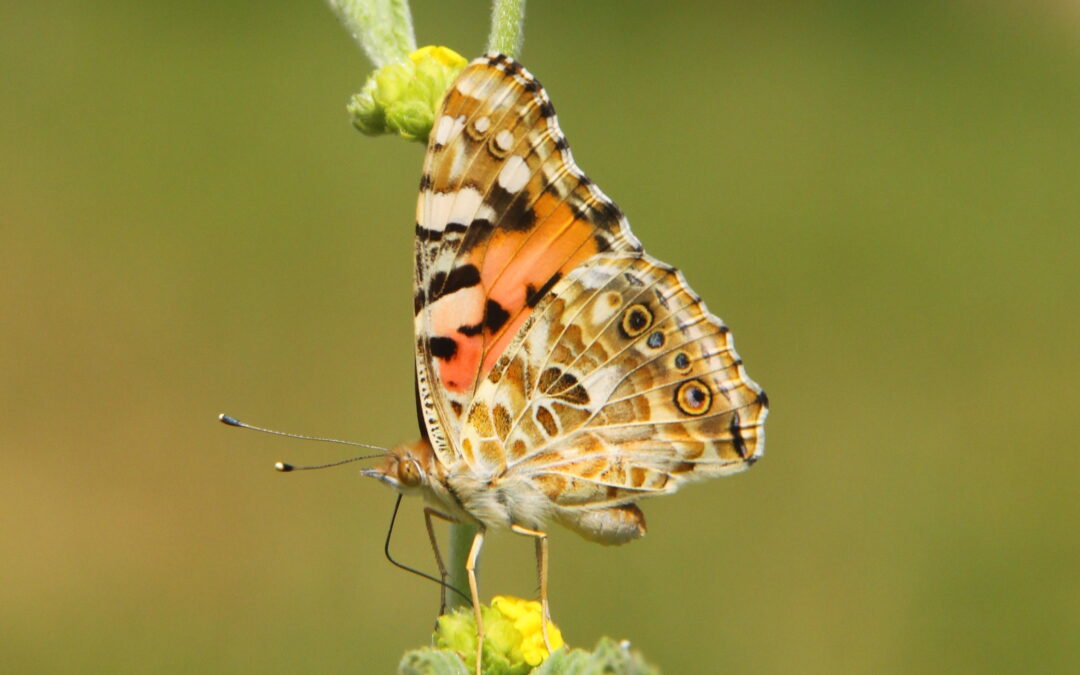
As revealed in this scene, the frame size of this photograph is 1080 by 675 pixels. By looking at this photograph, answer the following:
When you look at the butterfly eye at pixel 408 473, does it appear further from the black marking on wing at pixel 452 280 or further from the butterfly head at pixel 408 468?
the black marking on wing at pixel 452 280

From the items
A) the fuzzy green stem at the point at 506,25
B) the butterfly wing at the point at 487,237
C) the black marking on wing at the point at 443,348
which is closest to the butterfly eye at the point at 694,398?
the butterfly wing at the point at 487,237

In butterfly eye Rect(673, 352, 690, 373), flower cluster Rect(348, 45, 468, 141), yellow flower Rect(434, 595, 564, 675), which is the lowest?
yellow flower Rect(434, 595, 564, 675)

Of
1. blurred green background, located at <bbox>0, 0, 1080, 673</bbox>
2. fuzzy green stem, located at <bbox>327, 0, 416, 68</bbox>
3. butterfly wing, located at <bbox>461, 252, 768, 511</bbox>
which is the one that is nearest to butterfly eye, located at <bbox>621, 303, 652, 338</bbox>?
butterfly wing, located at <bbox>461, 252, 768, 511</bbox>

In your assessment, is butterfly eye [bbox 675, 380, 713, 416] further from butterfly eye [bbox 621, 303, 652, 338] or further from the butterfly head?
the butterfly head

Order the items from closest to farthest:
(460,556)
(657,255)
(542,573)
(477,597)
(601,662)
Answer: (601,662) → (477,597) → (542,573) → (460,556) → (657,255)

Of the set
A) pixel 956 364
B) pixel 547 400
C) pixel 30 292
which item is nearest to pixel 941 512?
pixel 956 364

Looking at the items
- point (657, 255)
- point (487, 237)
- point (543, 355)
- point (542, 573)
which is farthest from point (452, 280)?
point (657, 255)

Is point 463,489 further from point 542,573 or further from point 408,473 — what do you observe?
point 542,573
